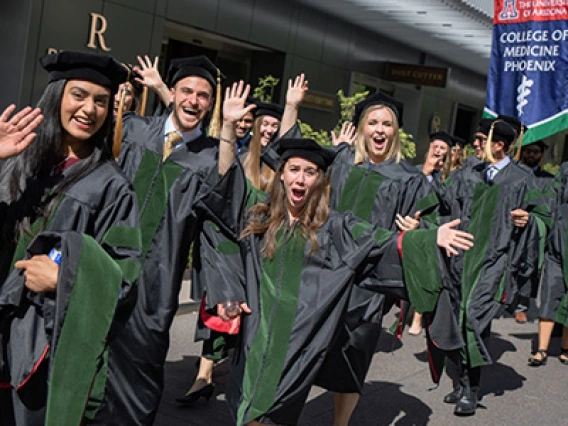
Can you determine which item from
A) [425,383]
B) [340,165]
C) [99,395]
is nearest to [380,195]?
[340,165]

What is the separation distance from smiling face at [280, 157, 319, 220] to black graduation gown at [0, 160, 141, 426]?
1.41 m

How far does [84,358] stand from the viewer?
3.06 meters

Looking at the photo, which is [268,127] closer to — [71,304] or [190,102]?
[190,102]

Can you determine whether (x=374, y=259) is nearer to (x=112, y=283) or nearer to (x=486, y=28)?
(x=112, y=283)

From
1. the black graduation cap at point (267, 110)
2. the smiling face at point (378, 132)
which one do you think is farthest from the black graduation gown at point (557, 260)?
the smiling face at point (378, 132)

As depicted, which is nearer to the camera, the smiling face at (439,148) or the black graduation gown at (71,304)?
the black graduation gown at (71,304)

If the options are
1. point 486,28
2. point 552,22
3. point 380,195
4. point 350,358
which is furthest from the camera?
point 486,28

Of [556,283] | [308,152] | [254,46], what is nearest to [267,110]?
[308,152]

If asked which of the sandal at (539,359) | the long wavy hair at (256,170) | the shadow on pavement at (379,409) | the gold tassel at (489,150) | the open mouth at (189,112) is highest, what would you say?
the gold tassel at (489,150)

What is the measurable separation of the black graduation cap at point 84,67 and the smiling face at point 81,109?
3 cm

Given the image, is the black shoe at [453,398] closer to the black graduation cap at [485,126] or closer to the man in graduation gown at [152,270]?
the black graduation cap at [485,126]

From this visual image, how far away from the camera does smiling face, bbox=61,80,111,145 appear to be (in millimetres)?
3258

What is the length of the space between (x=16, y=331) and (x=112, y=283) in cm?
40

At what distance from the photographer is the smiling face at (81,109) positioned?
10.7 feet
